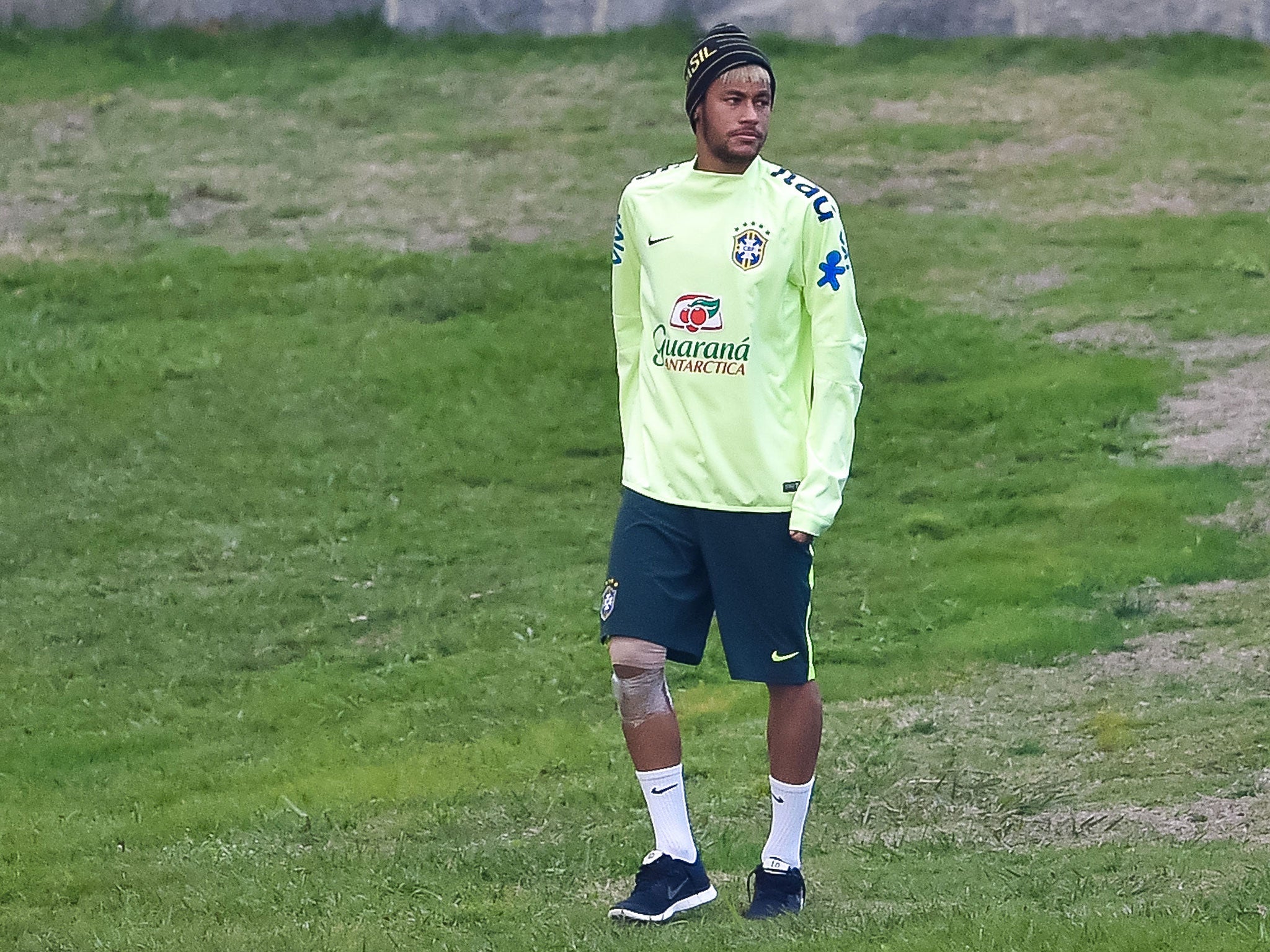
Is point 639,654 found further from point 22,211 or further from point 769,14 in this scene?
point 769,14

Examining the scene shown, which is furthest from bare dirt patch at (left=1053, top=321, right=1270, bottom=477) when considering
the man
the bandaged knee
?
the bandaged knee

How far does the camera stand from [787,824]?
16.2ft

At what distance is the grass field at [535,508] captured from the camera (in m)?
5.92

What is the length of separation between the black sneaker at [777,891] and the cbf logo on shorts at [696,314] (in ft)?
4.77

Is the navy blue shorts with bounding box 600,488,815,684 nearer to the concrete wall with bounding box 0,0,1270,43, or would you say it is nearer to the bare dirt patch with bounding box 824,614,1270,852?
the bare dirt patch with bounding box 824,614,1270,852

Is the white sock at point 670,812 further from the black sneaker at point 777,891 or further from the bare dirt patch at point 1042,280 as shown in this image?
the bare dirt patch at point 1042,280

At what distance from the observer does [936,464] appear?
489 inches

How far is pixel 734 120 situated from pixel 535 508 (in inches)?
288

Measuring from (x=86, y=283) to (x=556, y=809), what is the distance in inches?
367

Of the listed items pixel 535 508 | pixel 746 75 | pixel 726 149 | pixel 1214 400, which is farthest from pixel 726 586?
pixel 1214 400

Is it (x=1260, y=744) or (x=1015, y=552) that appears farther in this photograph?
(x=1015, y=552)

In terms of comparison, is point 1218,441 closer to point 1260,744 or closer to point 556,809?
point 1260,744

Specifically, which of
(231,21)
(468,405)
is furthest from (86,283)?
(231,21)

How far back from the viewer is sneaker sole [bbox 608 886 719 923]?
15.8 feet
